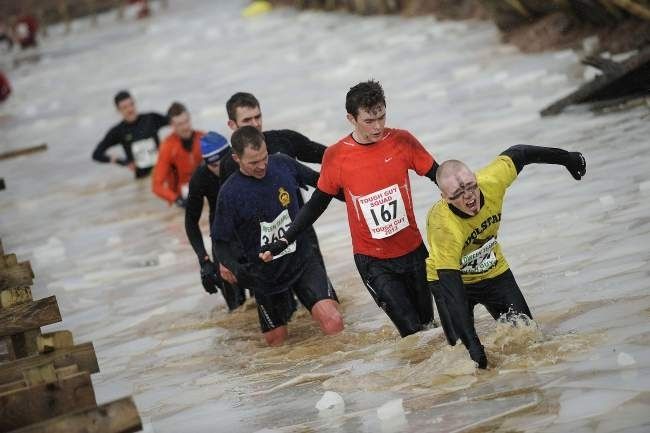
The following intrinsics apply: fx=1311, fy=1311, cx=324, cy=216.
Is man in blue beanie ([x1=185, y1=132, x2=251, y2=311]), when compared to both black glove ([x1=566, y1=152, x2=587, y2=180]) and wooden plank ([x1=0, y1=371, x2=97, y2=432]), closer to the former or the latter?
black glove ([x1=566, y1=152, x2=587, y2=180])

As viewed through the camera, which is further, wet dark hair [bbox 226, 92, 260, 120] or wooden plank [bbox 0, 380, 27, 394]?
wet dark hair [bbox 226, 92, 260, 120]

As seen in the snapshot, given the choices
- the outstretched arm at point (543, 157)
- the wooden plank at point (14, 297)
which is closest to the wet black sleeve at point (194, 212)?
Result: the wooden plank at point (14, 297)

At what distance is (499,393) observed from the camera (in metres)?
6.60

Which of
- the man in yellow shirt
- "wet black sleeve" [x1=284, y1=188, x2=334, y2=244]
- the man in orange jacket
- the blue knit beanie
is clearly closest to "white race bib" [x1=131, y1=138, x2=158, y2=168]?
the man in orange jacket

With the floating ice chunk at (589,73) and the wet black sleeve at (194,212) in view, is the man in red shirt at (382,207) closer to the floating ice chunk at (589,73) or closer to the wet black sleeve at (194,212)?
the wet black sleeve at (194,212)

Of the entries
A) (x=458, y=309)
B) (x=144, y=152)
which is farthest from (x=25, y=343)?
(x=144, y=152)

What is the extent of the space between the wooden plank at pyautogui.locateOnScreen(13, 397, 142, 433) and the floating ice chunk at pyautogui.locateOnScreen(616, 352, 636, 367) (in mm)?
2480

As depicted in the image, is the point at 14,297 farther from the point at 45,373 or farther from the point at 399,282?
the point at 399,282

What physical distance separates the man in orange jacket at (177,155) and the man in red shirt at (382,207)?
209 inches

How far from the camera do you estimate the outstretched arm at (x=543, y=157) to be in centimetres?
722

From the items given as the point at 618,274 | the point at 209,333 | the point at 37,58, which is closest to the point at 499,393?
the point at 618,274

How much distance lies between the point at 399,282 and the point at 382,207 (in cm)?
51

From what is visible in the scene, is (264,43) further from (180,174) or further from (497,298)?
(497,298)

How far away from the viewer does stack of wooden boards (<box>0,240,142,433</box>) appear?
560 cm
